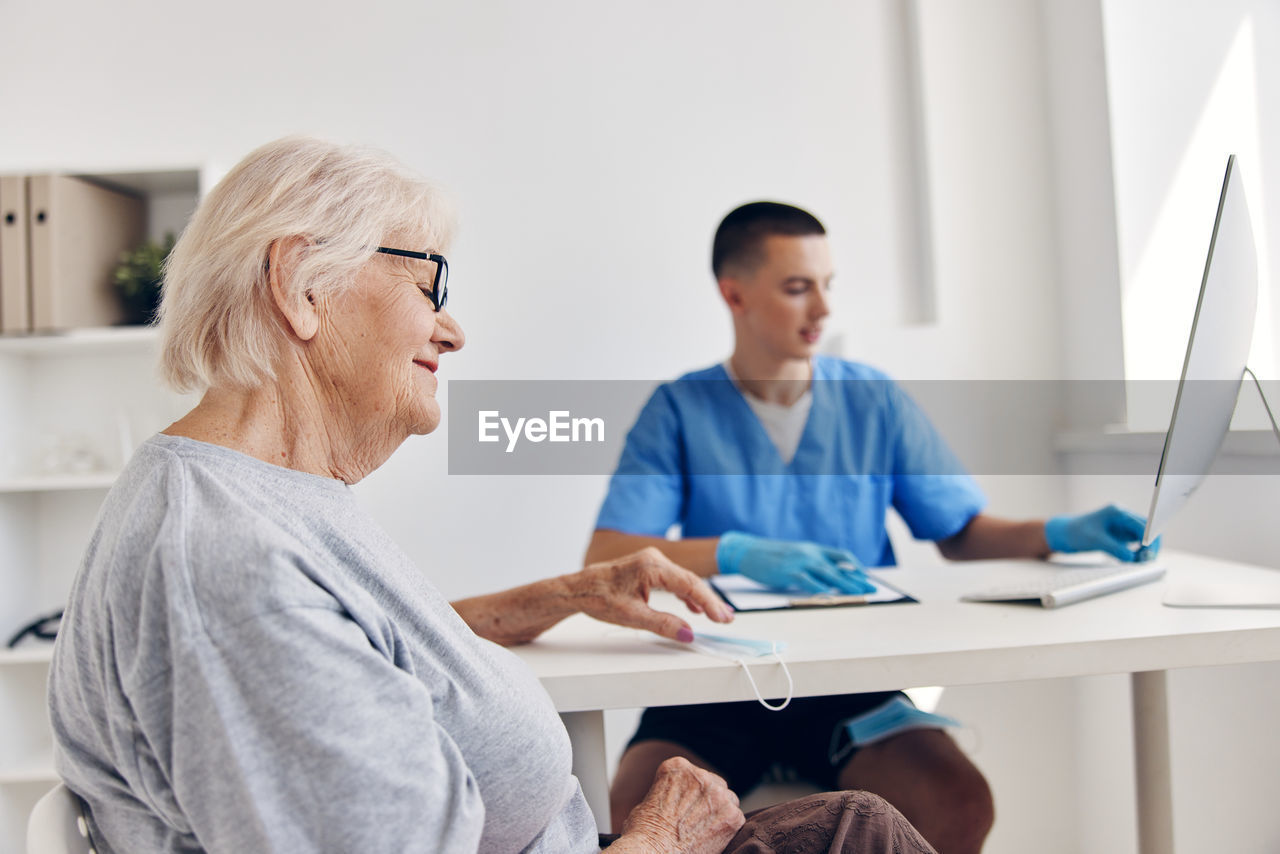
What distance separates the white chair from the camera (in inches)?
23.3

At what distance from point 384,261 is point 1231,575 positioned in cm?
122

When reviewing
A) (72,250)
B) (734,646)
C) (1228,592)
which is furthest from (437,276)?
(72,250)

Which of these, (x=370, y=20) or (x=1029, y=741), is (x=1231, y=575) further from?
(x=370, y=20)

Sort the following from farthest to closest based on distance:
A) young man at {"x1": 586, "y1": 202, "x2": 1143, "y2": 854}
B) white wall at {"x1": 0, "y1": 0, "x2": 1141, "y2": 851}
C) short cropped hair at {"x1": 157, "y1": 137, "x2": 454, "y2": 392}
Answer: white wall at {"x1": 0, "y1": 0, "x2": 1141, "y2": 851} < young man at {"x1": 586, "y1": 202, "x2": 1143, "y2": 854} < short cropped hair at {"x1": 157, "y1": 137, "x2": 454, "y2": 392}

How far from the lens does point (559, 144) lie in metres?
2.33

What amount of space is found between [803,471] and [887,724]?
0.58 metres

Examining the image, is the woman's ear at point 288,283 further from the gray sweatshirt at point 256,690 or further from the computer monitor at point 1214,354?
the computer monitor at point 1214,354

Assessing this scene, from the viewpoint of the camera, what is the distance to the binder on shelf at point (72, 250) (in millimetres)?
1998

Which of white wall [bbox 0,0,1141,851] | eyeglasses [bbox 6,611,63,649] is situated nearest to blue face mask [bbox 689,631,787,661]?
white wall [bbox 0,0,1141,851]

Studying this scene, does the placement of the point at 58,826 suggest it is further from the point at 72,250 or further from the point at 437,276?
the point at 72,250

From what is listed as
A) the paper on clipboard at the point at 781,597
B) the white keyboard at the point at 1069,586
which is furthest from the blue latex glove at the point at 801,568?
the white keyboard at the point at 1069,586

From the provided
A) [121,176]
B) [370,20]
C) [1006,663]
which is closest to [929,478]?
[1006,663]

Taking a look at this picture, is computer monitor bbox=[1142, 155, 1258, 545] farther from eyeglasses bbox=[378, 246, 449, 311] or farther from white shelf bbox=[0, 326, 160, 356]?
white shelf bbox=[0, 326, 160, 356]

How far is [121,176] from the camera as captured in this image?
6.97ft
